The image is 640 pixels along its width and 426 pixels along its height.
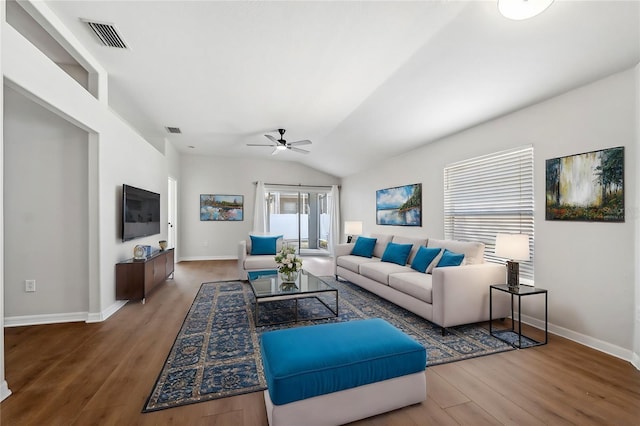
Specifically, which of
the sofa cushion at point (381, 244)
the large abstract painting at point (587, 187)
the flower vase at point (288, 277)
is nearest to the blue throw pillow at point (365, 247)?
the sofa cushion at point (381, 244)

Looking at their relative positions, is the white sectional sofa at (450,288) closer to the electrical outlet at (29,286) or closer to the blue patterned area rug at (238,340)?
the blue patterned area rug at (238,340)

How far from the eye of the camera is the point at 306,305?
378cm

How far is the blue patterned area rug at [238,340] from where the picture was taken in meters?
1.98

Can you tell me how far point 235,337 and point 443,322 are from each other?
2.05m

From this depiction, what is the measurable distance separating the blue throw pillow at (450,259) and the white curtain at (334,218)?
200 inches

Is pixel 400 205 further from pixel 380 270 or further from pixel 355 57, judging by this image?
pixel 355 57

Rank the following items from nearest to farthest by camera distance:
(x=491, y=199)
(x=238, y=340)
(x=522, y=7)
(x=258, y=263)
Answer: (x=522, y=7)
(x=238, y=340)
(x=491, y=199)
(x=258, y=263)

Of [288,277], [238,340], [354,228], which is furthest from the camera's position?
[354,228]

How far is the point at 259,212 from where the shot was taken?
781 cm

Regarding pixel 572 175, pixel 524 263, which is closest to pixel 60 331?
pixel 524 263

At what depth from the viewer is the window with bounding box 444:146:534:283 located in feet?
10.7

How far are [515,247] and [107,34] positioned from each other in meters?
4.36

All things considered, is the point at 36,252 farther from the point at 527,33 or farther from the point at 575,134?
the point at 575,134

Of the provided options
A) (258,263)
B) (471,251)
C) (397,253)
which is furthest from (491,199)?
(258,263)
